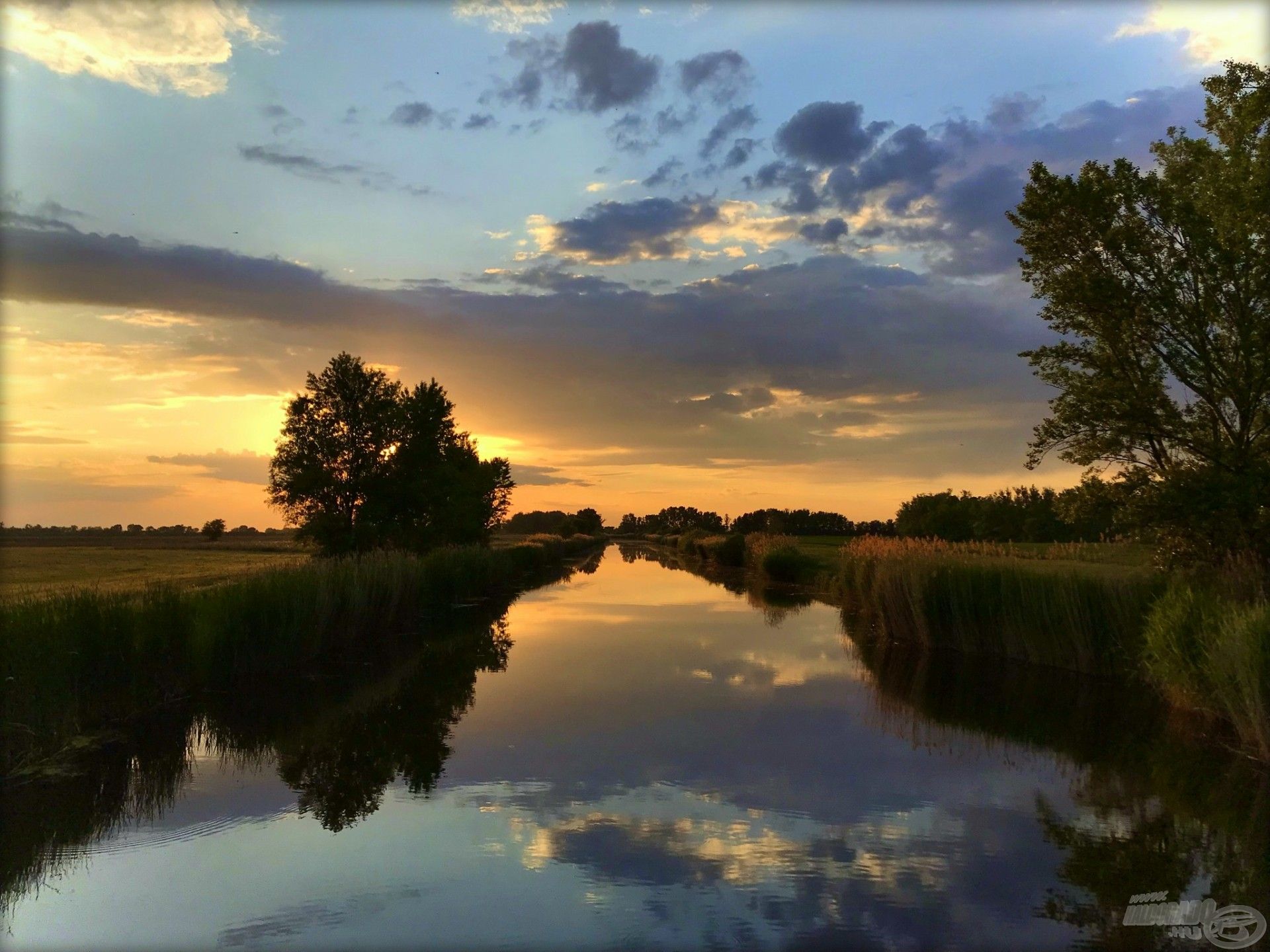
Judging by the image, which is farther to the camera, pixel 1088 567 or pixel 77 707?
pixel 1088 567

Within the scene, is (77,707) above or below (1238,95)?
below

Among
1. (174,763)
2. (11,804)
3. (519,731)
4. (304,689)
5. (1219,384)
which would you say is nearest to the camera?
(11,804)

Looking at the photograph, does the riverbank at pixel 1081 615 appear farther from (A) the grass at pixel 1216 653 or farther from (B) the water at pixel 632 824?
(B) the water at pixel 632 824

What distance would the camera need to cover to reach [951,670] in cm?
1430

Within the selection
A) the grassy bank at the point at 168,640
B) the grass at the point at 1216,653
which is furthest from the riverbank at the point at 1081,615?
the grassy bank at the point at 168,640

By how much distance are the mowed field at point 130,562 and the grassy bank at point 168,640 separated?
4.57 ft

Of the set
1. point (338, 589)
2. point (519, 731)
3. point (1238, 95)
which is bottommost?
point (519, 731)

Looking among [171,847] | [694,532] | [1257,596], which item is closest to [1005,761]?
[1257,596]

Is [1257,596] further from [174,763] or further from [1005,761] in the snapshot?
[174,763]

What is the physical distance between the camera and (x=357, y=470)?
1205 inches

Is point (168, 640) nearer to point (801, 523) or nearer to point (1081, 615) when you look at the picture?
point (1081, 615)

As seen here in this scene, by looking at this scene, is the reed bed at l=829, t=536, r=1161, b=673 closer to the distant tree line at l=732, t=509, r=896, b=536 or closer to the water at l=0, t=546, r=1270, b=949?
the water at l=0, t=546, r=1270, b=949

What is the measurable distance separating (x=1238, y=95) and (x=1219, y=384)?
4.36 m

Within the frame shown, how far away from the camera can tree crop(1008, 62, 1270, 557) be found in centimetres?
1220
